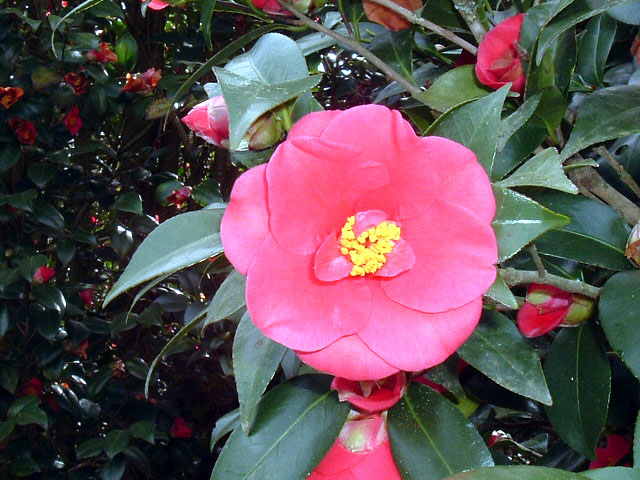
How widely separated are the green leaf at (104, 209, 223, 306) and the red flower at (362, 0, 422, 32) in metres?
0.39

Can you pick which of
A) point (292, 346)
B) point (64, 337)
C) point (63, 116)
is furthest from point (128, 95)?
point (292, 346)

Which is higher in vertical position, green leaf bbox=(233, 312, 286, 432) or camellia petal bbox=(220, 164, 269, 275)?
camellia petal bbox=(220, 164, 269, 275)

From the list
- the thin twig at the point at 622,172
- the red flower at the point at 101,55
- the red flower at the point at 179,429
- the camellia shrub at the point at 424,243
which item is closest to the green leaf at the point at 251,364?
the camellia shrub at the point at 424,243

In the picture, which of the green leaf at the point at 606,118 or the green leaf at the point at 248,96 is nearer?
the green leaf at the point at 248,96

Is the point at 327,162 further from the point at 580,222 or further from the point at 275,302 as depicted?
the point at 580,222

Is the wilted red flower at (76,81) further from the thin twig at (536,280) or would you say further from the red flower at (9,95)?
the thin twig at (536,280)

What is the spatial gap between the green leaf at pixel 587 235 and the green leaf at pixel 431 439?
19 centimetres

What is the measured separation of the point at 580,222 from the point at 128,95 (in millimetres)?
1348

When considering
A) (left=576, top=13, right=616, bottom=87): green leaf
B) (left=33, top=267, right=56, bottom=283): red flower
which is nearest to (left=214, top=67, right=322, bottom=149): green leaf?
(left=576, top=13, right=616, bottom=87): green leaf

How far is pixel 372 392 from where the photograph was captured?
630 mm

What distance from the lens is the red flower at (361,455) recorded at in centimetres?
64

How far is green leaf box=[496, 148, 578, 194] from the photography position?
1.62 ft

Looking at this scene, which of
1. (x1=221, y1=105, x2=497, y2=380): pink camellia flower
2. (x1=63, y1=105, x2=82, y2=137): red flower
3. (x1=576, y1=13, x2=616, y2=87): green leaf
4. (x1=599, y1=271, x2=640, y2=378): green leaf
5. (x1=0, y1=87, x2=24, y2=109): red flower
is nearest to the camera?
→ (x1=221, y1=105, x2=497, y2=380): pink camellia flower

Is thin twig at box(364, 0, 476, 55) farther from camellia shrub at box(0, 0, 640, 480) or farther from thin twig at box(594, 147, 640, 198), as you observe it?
thin twig at box(594, 147, 640, 198)
